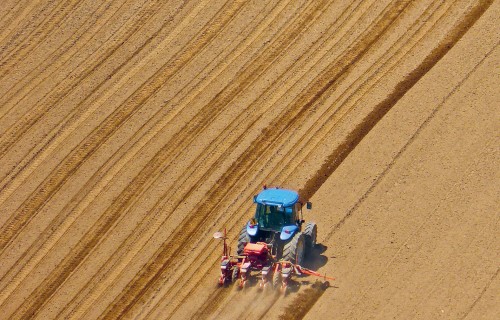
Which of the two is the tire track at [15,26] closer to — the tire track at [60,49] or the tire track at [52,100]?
the tire track at [60,49]

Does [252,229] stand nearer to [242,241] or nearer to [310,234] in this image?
[242,241]

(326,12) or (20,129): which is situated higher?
(326,12)

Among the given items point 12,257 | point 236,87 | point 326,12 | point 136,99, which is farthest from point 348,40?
point 12,257

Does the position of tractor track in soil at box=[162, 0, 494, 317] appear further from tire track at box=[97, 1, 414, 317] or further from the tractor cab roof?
the tractor cab roof

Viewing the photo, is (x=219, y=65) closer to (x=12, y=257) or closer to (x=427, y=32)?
(x=427, y=32)

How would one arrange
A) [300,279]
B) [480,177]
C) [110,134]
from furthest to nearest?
[110,134]
[480,177]
[300,279]

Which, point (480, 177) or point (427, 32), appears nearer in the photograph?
point (480, 177)

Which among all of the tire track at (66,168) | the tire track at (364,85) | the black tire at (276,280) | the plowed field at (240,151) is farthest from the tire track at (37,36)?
the black tire at (276,280)
